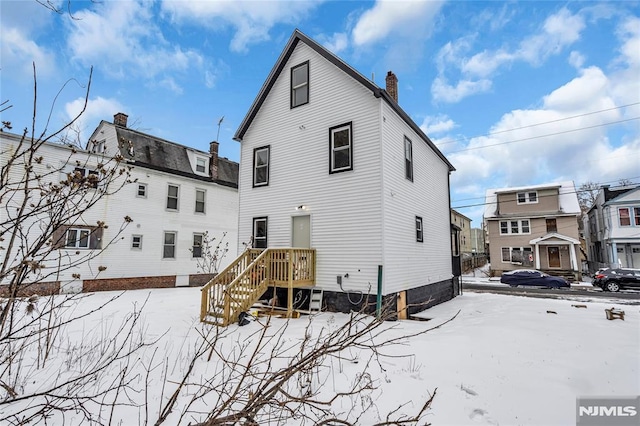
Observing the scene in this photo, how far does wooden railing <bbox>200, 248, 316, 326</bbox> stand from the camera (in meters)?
9.07

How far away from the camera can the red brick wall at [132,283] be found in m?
15.7

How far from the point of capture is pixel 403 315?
10242 millimetres

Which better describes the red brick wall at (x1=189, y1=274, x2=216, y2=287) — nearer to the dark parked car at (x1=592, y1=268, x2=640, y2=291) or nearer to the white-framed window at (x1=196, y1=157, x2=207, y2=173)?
the white-framed window at (x1=196, y1=157, x2=207, y2=173)

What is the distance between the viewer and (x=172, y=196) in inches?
754

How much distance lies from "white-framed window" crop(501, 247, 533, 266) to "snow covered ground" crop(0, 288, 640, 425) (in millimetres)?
19464

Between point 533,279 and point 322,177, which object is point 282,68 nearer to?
point 322,177

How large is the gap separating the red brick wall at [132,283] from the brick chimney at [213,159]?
764cm

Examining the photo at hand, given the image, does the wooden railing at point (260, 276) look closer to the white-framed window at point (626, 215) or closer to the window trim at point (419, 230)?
the window trim at point (419, 230)

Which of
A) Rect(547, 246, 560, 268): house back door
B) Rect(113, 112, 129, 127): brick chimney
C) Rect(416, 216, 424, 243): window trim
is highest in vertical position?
Rect(113, 112, 129, 127): brick chimney

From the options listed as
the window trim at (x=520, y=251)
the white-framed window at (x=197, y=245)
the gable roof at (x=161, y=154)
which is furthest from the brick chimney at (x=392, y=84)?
the window trim at (x=520, y=251)

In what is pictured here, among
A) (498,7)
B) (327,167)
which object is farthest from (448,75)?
(327,167)

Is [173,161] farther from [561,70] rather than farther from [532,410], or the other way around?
[561,70]

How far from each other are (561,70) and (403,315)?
16.1 meters

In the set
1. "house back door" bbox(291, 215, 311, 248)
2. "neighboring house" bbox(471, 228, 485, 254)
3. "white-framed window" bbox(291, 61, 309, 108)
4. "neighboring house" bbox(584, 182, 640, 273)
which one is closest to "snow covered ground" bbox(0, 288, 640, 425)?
"house back door" bbox(291, 215, 311, 248)
